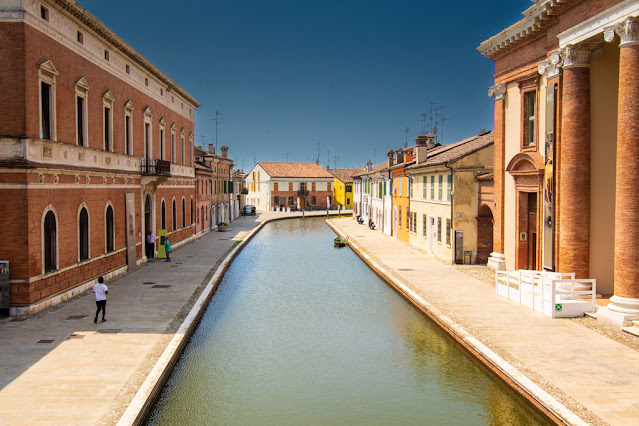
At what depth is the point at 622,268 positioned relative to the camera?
45.1ft

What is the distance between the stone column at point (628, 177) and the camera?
13.3m

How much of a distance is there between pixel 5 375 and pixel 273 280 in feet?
49.7

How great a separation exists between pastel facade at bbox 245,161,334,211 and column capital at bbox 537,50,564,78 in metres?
66.3

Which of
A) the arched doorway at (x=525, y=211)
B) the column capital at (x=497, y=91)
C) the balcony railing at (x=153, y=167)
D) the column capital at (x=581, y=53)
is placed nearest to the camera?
the column capital at (x=581, y=53)

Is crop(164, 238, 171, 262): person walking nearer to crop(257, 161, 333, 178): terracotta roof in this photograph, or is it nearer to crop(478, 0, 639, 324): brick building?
crop(478, 0, 639, 324): brick building

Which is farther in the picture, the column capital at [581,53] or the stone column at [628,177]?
the column capital at [581,53]

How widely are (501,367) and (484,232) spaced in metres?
14.7

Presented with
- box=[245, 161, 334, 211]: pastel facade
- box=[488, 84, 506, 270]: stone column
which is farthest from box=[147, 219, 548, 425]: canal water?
box=[245, 161, 334, 211]: pastel facade

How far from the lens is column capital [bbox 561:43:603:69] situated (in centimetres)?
1548

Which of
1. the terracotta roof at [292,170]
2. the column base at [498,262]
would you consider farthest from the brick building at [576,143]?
the terracotta roof at [292,170]

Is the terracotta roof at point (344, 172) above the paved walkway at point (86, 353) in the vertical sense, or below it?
above

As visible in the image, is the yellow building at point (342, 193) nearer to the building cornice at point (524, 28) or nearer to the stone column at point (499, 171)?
the building cornice at point (524, 28)

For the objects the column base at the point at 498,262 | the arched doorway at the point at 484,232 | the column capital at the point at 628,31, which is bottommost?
the column base at the point at 498,262

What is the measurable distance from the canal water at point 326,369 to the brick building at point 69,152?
195 inches
